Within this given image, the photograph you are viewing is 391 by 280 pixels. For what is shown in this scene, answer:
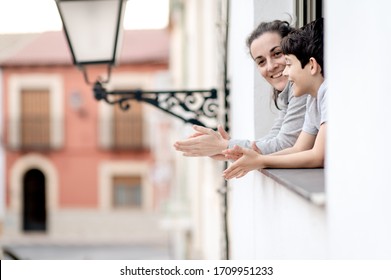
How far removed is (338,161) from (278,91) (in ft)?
2.13

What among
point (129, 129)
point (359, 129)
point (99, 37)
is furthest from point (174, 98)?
point (129, 129)

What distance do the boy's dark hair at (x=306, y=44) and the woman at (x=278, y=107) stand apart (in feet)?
0.47

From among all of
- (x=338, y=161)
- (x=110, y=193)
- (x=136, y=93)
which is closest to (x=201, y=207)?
(x=136, y=93)

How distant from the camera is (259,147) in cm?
162

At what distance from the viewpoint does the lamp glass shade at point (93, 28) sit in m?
2.39

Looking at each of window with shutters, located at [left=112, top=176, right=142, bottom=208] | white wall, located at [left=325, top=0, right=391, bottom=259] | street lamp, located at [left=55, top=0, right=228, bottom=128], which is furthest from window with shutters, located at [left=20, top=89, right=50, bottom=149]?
white wall, located at [left=325, top=0, right=391, bottom=259]

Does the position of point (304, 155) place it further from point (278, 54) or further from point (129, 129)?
point (129, 129)

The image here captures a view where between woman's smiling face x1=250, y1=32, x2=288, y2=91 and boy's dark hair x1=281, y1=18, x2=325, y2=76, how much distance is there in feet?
0.70

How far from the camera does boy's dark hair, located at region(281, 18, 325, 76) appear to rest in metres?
1.44

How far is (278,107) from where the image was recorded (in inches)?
68.1

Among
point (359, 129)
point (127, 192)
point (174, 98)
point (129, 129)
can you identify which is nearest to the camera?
point (359, 129)

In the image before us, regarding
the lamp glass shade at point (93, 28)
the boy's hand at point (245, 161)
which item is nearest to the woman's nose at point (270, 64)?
the boy's hand at point (245, 161)

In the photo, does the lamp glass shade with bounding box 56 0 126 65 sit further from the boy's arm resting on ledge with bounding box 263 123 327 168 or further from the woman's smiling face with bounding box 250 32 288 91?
the boy's arm resting on ledge with bounding box 263 123 327 168

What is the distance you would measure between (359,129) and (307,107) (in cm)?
46
